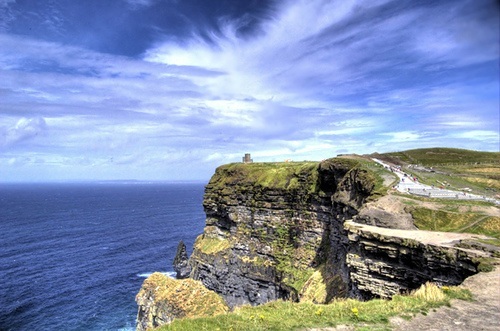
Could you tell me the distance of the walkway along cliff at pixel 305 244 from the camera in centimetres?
2500

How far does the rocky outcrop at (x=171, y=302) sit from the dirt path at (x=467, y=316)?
2657cm

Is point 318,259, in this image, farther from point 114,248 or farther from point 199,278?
point 114,248

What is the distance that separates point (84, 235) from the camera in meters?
115

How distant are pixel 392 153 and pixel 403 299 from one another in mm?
64318

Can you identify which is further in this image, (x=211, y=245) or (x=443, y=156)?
(x=443, y=156)

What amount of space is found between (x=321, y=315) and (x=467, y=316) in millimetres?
6668

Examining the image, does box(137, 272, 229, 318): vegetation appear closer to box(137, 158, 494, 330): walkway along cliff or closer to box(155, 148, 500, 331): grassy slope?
box(137, 158, 494, 330): walkway along cliff

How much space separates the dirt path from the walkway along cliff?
374cm

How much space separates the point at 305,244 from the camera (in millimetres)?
54094

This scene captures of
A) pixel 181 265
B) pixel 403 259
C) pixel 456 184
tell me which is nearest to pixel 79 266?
pixel 181 265

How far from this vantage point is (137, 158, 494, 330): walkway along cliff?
25.0 m

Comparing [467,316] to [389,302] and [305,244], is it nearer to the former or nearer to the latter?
[389,302]

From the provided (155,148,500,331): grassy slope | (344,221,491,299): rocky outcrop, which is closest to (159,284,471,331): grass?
(155,148,500,331): grassy slope

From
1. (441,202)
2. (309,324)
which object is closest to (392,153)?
(441,202)
